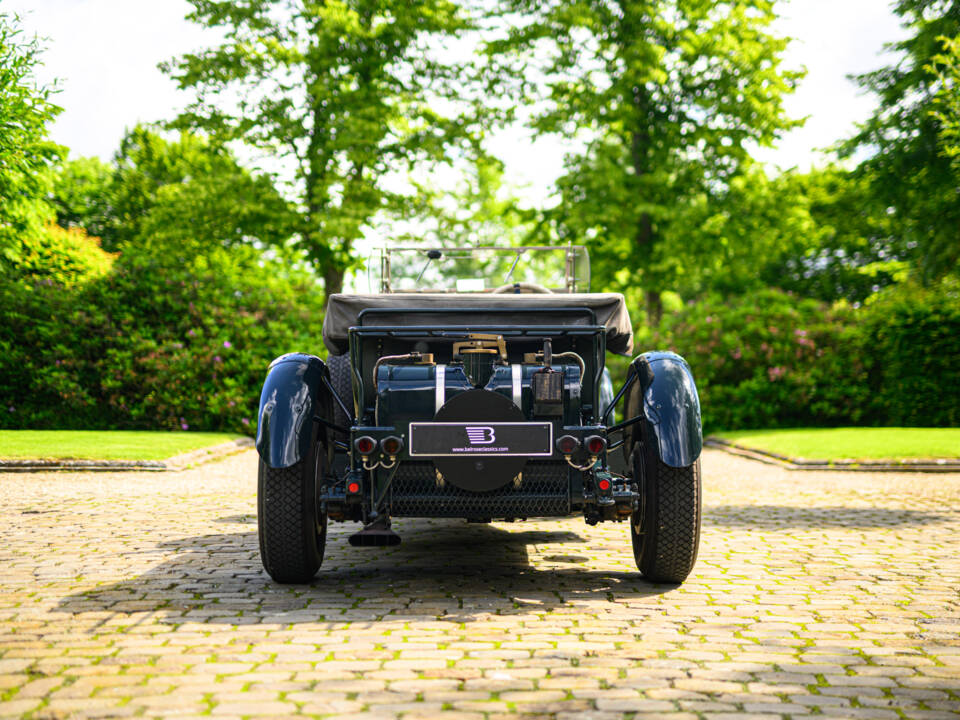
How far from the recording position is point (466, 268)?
889cm

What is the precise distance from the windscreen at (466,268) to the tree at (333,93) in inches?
504

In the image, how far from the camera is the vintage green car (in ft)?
16.2

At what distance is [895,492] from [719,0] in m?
17.0

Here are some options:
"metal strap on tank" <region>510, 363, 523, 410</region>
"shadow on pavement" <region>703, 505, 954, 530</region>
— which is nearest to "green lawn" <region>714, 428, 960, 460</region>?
"shadow on pavement" <region>703, 505, 954, 530</region>

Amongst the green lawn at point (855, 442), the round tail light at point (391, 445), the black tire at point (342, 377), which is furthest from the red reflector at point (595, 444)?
the green lawn at point (855, 442)

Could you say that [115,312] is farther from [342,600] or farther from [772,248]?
[772,248]

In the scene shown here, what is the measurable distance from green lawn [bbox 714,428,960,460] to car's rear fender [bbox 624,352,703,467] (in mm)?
8522

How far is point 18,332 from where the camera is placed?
16547 mm

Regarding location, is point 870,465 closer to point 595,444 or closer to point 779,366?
point 779,366

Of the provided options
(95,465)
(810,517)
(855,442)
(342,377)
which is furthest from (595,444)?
(855,442)

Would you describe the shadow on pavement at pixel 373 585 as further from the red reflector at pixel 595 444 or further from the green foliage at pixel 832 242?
the green foliage at pixel 832 242

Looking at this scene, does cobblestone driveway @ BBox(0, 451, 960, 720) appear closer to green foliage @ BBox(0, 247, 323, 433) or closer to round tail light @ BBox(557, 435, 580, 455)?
round tail light @ BBox(557, 435, 580, 455)

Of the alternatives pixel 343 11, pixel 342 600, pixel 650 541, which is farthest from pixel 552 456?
pixel 343 11

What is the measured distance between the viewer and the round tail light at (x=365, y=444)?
4855mm
